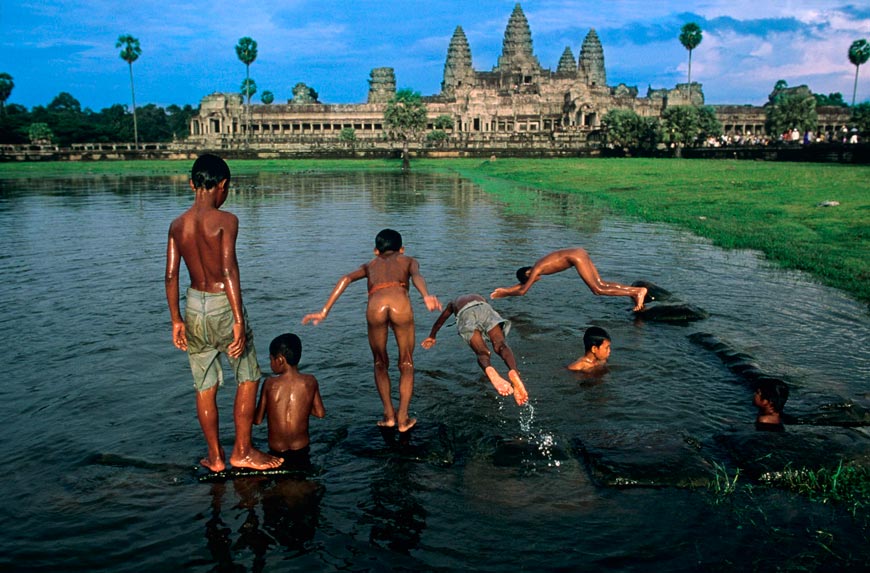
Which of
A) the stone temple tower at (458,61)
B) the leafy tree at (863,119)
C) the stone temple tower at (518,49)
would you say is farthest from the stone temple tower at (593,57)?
the leafy tree at (863,119)

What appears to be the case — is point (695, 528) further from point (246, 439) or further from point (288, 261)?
point (288, 261)

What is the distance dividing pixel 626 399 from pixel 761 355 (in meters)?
2.06

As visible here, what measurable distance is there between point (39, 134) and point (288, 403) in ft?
284

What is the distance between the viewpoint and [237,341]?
4512mm

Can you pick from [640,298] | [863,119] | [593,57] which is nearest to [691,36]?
[593,57]

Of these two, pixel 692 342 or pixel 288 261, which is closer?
pixel 692 342

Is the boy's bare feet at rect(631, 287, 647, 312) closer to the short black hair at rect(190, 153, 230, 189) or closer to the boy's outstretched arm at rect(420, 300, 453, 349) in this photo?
the boy's outstretched arm at rect(420, 300, 453, 349)

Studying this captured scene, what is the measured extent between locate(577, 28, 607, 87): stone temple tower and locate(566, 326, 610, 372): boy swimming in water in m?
122

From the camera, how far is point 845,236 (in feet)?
45.9

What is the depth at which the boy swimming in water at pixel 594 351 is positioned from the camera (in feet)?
21.6

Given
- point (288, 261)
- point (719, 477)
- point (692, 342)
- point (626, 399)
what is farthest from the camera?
point (288, 261)

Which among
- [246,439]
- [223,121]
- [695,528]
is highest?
[223,121]

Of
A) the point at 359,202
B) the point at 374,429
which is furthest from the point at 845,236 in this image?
the point at 359,202

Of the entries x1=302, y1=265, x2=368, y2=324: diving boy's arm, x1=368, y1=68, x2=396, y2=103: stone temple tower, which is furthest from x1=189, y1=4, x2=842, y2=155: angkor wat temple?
x1=302, y1=265, x2=368, y2=324: diving boy's arm
